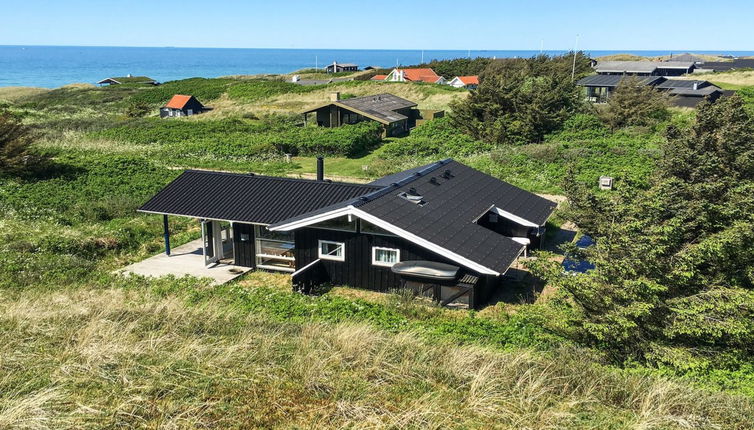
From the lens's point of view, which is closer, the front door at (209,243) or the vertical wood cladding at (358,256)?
the vertical wood cladding at (358,256)

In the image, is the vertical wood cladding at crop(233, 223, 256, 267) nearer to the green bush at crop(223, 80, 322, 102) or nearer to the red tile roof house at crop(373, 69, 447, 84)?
the green bush at crop(223, 80, 322, 102)

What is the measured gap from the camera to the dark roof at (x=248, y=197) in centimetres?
1866

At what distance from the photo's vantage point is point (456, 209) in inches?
713

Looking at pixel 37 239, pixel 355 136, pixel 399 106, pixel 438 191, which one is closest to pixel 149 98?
pixel 399 106

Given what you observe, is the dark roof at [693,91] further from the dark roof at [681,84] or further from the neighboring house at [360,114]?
the neighboring house at [360,114]

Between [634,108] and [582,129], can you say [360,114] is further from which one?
[634,108]

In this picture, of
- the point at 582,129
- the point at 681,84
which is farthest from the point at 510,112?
the point at 681,84

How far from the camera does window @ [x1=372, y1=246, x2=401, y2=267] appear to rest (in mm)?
16219

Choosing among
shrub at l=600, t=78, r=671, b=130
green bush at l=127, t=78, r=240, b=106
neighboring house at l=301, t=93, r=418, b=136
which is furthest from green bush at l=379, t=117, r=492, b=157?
green bush at l=127, t=78, r=240, b=106

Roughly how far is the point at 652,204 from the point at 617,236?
3.39 ft

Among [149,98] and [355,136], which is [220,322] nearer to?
[355,136]

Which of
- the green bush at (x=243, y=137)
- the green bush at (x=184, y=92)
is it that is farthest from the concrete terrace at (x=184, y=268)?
the green bush at (x=184, y=92)

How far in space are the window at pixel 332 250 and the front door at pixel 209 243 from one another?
4.77m

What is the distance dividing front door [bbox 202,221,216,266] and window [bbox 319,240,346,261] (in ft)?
15.6
